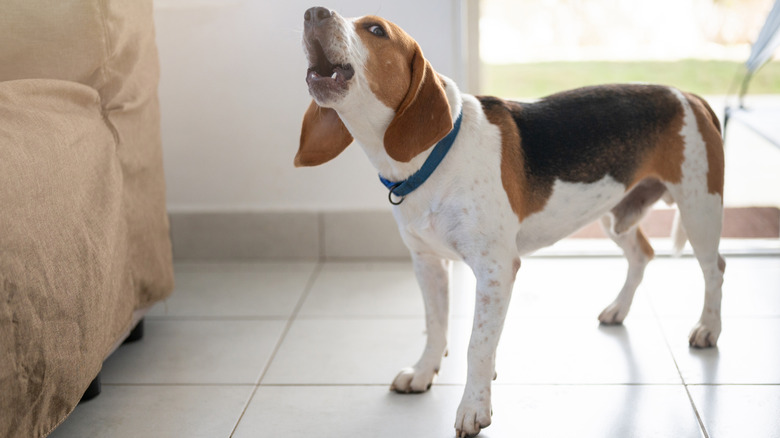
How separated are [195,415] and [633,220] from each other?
1.31m

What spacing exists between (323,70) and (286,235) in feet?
5.41

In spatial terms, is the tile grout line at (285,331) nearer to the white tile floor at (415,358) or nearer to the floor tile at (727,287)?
the white tile floor at (415,358)

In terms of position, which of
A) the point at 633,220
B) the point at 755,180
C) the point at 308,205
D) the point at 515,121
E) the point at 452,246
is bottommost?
the point at 755,180

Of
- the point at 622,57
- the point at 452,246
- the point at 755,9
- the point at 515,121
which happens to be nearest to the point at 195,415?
the point at 452,246

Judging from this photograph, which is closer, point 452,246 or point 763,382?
point 452,246

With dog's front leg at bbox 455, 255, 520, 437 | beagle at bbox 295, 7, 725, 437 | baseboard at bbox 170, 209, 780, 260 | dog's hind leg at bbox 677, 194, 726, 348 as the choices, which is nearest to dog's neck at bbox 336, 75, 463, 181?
beagle at bbox 295, 7, 725, 437

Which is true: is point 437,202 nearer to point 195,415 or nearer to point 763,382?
point 195,415

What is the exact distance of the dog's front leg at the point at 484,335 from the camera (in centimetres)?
163

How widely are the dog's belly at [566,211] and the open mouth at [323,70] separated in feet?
1.89

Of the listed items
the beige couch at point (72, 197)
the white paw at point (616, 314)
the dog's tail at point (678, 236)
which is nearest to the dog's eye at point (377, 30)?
the beige couch at point (72, 197)

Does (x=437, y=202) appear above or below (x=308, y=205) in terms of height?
above

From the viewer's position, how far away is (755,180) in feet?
12.4

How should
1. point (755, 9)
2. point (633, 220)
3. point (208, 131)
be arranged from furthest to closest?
point (755, 9), point (208, 131), point (633, 220)

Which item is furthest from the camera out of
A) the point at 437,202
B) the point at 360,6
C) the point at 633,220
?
the point at 360,6
